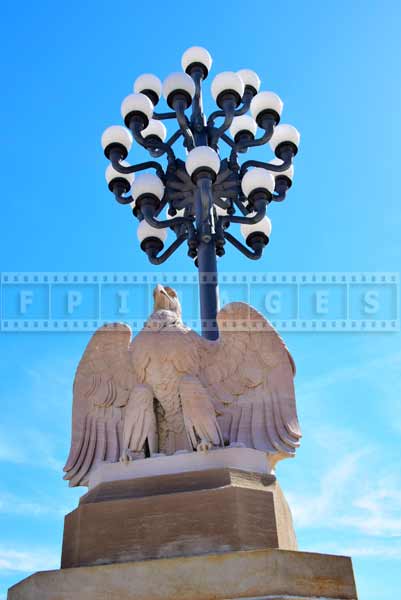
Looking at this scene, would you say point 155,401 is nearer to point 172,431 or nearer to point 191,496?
point 172,431

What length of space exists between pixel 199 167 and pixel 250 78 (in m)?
3.21

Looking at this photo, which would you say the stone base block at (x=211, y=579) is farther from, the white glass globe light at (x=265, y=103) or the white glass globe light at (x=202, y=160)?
the white glass globe light at (x=265, y=103)

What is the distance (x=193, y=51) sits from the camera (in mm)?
10656

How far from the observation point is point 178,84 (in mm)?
9766

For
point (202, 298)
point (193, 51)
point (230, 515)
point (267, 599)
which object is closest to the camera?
point (267, 599)

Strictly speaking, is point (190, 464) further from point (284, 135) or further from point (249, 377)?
point (284, 135)

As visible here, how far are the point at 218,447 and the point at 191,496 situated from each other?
1.95ft

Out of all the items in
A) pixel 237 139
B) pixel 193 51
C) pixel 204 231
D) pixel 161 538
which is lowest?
pixel 161 538

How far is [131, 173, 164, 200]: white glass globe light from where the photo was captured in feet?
29.9

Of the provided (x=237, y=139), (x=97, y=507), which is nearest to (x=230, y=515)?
(x=97, y=507)

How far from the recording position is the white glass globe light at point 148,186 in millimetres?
9125

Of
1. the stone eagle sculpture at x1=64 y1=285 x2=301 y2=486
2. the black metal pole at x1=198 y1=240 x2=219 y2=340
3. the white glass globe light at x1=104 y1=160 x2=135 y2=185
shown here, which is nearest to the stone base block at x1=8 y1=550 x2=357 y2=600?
the stone eagle sculpture at x1=64 y1=285 x2=301 y2=486

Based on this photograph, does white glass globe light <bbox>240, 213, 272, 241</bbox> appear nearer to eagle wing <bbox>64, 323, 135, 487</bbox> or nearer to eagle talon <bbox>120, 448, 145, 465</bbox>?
eagle wing <bbox>64, 323, 135, 487</bbox>

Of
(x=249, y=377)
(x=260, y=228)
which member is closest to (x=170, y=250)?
(x=260, y=228)
